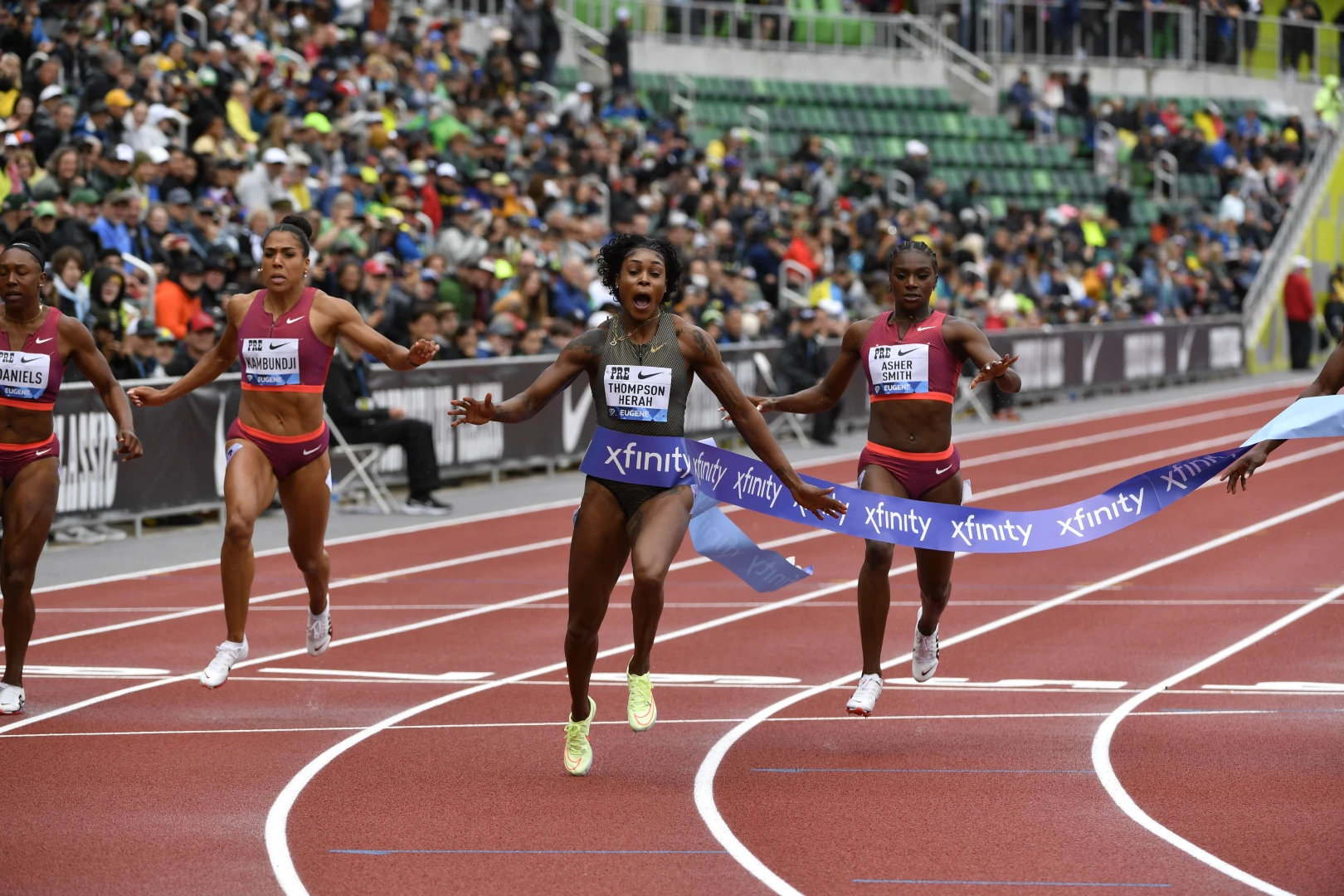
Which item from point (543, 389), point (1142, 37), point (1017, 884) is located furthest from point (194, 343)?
point (1142, 37)

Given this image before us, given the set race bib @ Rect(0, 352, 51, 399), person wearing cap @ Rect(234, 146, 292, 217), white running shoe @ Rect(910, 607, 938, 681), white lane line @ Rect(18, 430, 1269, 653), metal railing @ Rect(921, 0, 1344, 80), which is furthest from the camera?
metal railing @ Rect(921, 0, 1344, 80)

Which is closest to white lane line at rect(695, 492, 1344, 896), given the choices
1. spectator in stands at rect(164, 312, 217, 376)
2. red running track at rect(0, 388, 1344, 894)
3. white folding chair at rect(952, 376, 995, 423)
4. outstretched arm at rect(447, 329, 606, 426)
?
red running track at rect(0, 388, 1344, 894)

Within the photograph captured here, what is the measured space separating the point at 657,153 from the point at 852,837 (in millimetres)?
21711

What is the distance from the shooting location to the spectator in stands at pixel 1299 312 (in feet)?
117

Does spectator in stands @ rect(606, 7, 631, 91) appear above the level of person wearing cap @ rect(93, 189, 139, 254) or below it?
above

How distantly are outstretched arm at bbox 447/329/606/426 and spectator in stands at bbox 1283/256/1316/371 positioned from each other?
1166 inches

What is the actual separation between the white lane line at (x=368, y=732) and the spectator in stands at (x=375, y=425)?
4.64 m

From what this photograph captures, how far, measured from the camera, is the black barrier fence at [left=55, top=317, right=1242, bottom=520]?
14.7 m

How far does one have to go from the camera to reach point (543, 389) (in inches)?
312

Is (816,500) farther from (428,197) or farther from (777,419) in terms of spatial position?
(777,419)

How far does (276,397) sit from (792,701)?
9.48ft

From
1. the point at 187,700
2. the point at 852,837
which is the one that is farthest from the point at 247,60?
the point at 852,837

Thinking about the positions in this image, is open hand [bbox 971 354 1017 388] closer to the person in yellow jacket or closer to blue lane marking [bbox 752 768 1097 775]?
blue lane marking [bbox 752 768 1097 775]

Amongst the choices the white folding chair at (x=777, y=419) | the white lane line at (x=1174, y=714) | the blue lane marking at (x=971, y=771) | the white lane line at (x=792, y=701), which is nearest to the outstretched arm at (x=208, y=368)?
the white lane line at (x=792, y=701)
